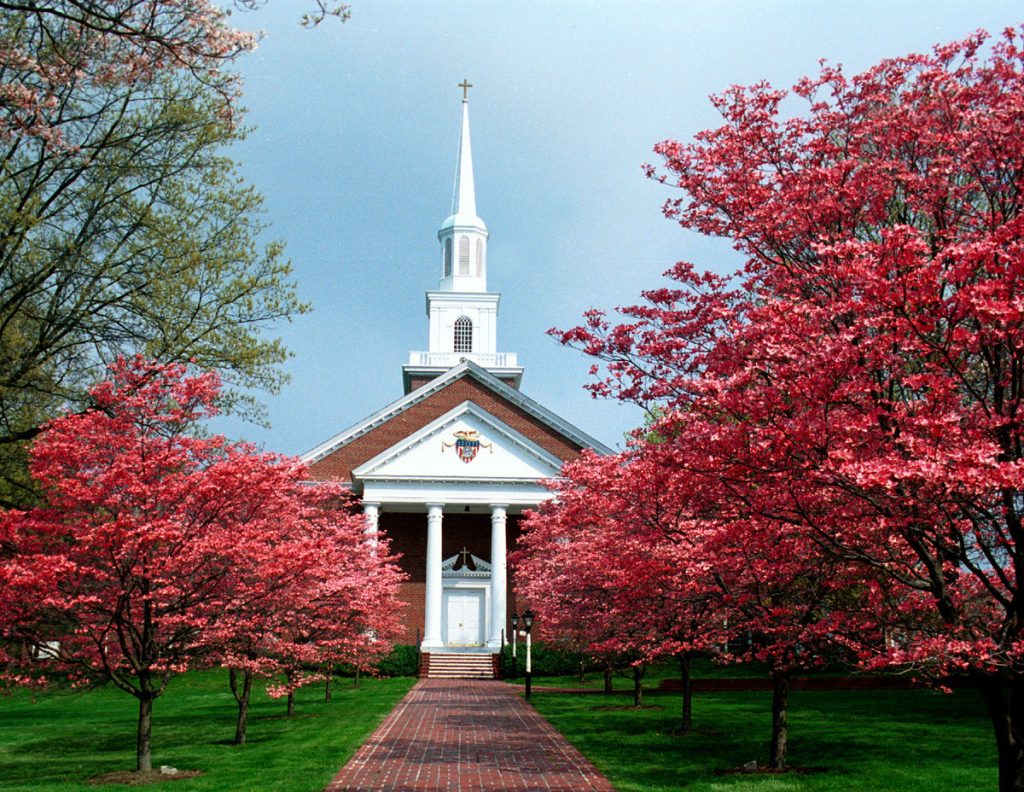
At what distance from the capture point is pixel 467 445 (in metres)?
41.4

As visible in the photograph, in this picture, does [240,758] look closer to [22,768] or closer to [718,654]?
[22,768]

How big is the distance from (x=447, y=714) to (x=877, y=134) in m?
16.9

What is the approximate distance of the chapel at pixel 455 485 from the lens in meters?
40.2

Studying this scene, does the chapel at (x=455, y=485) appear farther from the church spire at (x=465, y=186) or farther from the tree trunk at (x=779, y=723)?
the tree trunk at (x=779, y=723)

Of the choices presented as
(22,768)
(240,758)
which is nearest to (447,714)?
(240,758)

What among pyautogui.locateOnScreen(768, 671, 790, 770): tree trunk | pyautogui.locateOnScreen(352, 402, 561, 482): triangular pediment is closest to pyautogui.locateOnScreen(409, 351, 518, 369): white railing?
pyautogui.locateOnScreen(352, 402, 561, 482): triangular pediment

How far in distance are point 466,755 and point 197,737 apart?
7.22m

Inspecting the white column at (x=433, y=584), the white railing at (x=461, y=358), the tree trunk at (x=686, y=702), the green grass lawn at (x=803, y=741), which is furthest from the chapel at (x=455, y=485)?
the tree trunk at (x=686, y=702)

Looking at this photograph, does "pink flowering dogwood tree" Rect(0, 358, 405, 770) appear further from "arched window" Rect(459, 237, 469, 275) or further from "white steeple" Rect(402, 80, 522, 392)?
"arched window" Rect(459, 237, 469, 275)

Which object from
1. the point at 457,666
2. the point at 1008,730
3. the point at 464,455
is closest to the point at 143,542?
the point at 1008,730

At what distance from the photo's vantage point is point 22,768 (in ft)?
53.0

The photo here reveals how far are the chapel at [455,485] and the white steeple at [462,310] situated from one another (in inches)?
65.1

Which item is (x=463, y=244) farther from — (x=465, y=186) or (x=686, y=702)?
(x=686, y=702)

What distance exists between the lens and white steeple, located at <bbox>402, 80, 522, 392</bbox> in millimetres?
49062
